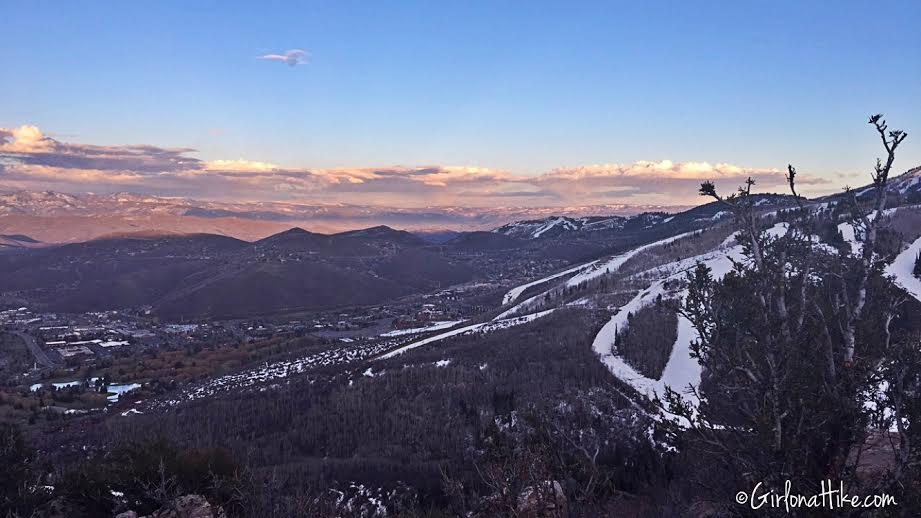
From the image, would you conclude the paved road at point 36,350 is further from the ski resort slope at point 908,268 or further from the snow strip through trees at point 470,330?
the ski resort slope at point 908,268

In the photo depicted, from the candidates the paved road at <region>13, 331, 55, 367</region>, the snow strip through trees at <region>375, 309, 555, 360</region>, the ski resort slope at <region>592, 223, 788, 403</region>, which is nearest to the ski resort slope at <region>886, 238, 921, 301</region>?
the ski resort slope at <region>592, 223, 788, 403</region>

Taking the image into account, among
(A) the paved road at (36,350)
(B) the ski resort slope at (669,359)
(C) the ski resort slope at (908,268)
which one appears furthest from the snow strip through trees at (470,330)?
(A) the paved road at (36,350)

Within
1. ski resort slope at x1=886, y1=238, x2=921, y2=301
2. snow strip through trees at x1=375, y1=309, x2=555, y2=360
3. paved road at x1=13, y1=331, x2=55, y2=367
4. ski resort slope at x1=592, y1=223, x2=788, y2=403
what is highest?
ski resort slope at x1=886, y1=238, x2=921, y2=301

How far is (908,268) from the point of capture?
400 ft

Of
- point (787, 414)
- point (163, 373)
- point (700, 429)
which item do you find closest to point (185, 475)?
point (700, 429)

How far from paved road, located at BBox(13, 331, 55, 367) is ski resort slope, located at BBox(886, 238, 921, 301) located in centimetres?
18213

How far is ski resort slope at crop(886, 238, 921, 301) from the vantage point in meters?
110

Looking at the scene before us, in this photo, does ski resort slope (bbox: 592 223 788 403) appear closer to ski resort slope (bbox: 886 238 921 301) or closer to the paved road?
ski resort slope (bbox: 886 238 921 301)

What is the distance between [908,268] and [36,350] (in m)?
208

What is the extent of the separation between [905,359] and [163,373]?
133053mm

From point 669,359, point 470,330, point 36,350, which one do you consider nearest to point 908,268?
point 669,359

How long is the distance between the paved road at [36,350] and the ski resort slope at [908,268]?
182128mm

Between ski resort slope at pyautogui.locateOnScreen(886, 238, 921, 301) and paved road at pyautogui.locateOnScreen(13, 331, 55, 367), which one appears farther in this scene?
paved road at pyautogui.locateOnScreen(13, 331, 55, 367)

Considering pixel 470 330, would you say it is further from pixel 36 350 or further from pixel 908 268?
pixel 36 350
